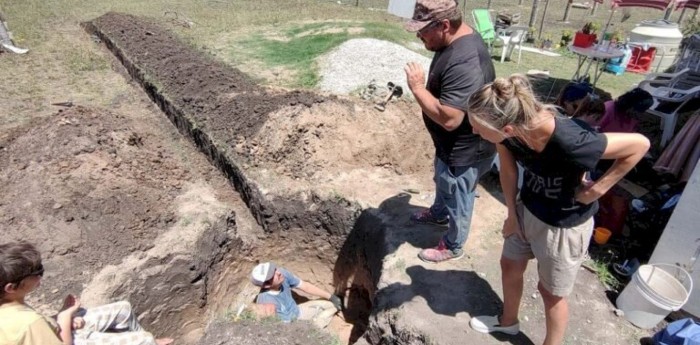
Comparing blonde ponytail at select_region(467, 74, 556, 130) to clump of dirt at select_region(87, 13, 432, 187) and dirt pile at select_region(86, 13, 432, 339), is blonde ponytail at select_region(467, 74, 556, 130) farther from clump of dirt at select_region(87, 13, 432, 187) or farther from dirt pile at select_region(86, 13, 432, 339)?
clump of dirt at select_region(87, 13, 432, 187)

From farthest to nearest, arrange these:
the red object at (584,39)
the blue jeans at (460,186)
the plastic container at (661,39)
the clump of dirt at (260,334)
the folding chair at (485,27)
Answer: the folding chair at (485,27), the plastic container at (661,39), the red object at (584,39), the clump of dirt at (260,334), the blue jeans at (460,186)

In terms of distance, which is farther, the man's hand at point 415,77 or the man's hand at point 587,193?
the man's hand at point 415,77

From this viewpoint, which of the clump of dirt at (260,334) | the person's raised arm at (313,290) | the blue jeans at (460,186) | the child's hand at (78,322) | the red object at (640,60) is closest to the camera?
the child's hand at (78,322)

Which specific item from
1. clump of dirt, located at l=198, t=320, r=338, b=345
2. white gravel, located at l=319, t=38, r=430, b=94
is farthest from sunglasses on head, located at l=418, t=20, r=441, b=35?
white gravel, located at l=319, t=38, r=430, b=94

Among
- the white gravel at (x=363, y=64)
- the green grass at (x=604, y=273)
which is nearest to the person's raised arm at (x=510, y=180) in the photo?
the green grass at (x=604, y=273)

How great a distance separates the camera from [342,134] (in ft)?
20.1

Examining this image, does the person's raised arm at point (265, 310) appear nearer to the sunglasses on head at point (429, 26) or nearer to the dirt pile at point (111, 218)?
the dirt pile at point (111, 218)

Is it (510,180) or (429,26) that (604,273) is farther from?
(429,26)

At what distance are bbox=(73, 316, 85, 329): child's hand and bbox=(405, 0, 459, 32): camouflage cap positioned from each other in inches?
133

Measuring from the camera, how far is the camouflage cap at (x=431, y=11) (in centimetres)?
294

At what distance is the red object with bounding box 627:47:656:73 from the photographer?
10.7 m

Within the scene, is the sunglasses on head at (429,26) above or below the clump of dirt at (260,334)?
above

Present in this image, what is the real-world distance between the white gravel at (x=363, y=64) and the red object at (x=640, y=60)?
225 inches

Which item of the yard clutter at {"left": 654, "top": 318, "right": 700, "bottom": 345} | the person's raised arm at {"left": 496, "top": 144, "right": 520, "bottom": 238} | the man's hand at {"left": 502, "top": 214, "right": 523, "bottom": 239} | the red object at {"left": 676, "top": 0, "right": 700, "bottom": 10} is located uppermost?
the red object at {"left": 676, "top": 0, "right": 700, "bottom": 10}
